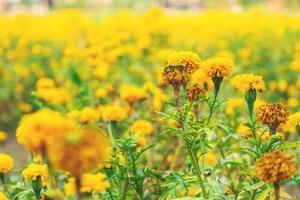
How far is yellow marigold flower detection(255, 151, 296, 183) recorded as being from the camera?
1.37m

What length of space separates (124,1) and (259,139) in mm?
10784

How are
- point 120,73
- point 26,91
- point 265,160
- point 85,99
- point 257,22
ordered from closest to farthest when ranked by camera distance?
point 265,160, point 85,99, point 120,73, point 26,91, point 257,22

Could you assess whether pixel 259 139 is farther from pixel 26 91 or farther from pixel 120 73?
pixel 26 91

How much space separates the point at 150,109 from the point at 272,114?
1650mm

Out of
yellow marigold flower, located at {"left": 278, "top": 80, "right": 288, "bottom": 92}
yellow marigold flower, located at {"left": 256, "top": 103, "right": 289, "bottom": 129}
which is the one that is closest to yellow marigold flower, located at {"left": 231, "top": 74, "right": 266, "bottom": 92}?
yellow marigold flower, located at {"left": 256, "top": 103, "right": 289, "bottom": 129}

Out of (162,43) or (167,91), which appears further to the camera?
(162,43)

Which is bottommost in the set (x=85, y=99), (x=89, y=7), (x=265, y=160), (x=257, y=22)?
(x=265, y=160)

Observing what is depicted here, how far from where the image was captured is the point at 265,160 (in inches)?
54.8

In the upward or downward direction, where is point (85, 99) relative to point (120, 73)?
downward

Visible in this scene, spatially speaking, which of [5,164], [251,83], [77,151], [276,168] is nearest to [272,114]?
[251,83]

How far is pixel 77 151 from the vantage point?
1081 millimetres

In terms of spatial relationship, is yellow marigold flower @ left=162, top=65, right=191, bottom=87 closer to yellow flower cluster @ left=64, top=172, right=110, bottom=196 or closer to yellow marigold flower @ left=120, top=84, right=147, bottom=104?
yellow flower cluster @ left=64, top=172, right=110, bottom=196

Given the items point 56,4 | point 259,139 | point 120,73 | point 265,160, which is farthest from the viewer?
point 56,4

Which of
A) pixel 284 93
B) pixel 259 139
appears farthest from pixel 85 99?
pixel 284 93
